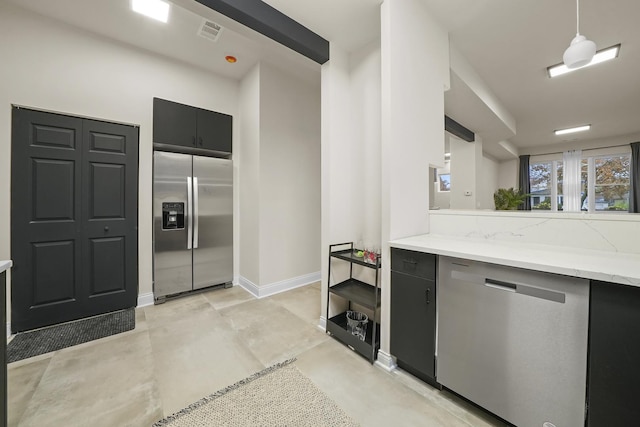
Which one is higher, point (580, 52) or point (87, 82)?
point (87, 82)

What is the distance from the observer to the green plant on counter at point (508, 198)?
2145 mm

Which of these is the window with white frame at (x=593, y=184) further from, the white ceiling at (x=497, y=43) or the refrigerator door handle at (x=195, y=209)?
the refrigerator door handle at (x=195, y=209)

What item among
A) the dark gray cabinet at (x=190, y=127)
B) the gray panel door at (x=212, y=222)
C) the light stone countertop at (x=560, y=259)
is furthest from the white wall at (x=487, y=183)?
the dark gray cabinet at (x=190, y=127)

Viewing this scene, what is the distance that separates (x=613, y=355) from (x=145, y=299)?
387 centimetres

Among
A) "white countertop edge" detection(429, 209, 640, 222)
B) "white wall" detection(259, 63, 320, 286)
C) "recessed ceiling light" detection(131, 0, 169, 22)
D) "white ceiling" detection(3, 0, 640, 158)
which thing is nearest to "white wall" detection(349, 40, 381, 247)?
"white ceiling" detection(3, 0, 640, 158)

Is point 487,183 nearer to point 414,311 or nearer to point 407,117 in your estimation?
point 407,117

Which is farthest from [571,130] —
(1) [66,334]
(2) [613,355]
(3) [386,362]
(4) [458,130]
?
(1) [66,334]

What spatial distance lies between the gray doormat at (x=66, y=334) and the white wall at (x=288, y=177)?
1491mm

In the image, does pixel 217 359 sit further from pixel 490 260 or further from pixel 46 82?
pixel 46 82

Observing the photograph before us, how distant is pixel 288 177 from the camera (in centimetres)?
346

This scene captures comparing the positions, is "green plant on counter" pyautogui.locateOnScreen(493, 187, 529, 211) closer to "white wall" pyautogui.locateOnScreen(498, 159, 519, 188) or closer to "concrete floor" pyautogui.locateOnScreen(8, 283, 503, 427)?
"white wall" pyautogui.locateOnScreen(498, 159, 519, 188)

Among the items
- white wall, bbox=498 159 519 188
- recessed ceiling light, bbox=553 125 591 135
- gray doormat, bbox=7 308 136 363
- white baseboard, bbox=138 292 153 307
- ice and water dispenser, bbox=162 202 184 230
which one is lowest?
gray doormat, bbox=7 308 136 363

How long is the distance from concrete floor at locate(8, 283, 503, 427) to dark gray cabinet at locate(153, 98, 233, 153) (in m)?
2.15

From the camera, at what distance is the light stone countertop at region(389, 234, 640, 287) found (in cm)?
97
